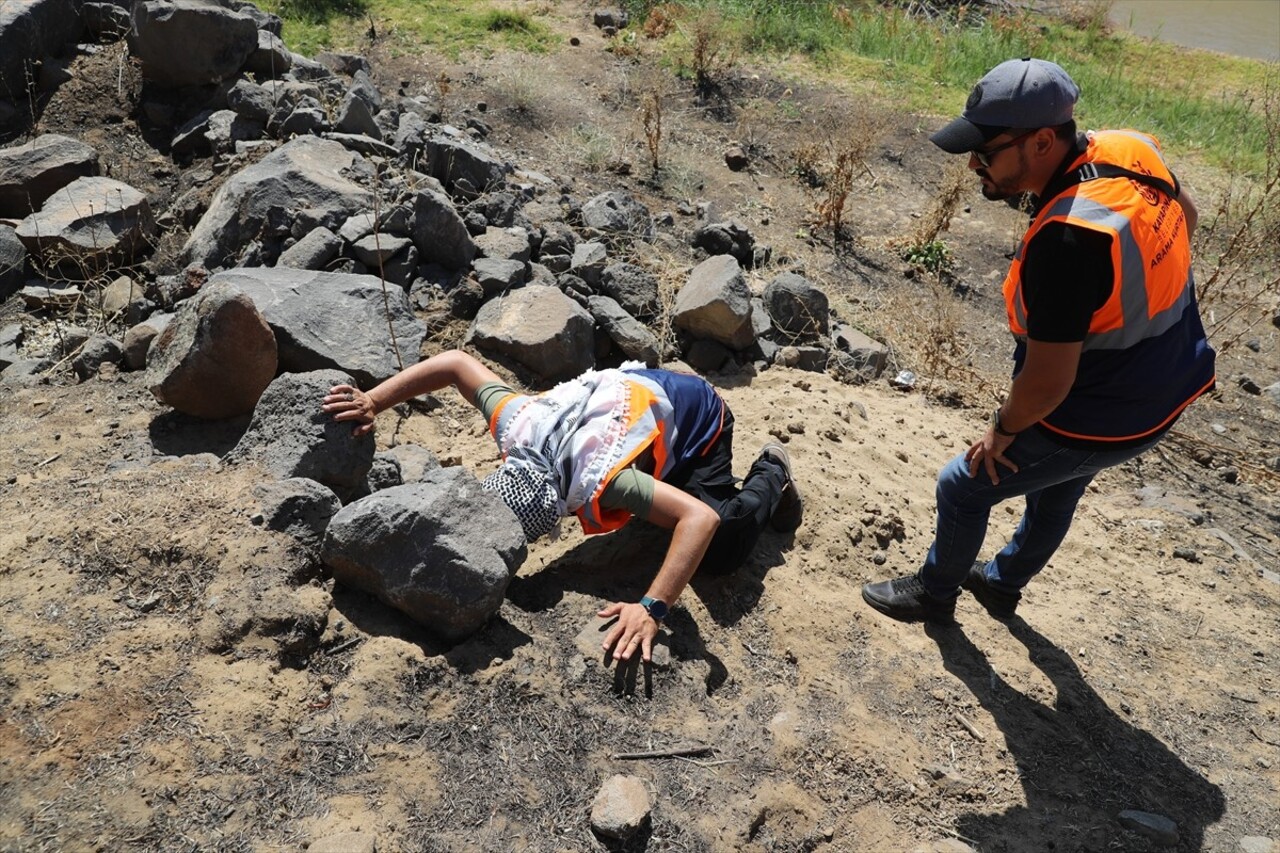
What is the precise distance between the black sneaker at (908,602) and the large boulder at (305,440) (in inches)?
75.5

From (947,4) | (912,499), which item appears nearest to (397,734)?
(912,499)

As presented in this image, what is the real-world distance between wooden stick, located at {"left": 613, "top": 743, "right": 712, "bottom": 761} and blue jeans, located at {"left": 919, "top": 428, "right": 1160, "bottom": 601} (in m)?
1.09

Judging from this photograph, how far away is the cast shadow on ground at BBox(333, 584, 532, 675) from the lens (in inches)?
113

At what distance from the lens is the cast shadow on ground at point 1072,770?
2.79 metres

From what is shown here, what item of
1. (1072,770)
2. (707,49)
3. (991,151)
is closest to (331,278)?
(991,151)

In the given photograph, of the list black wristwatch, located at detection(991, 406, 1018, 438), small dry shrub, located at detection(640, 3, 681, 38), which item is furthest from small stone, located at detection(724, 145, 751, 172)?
black wristwatch, located at detection(991, 406, 1018, 438)

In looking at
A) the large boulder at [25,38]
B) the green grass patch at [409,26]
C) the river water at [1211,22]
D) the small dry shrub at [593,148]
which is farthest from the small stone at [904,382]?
the river water at [1211,22]

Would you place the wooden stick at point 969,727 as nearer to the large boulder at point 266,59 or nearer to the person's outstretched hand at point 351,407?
the person's outstretched hand at point 351,407

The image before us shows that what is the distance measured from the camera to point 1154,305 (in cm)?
A: 249

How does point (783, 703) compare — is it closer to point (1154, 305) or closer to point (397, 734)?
point (397, 734)

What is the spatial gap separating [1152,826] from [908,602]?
1.00m

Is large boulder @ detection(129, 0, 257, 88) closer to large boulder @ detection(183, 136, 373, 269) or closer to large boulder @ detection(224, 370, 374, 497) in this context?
large boulder @ detection(183, 136, 373, 269)

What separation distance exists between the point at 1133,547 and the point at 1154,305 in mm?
2179

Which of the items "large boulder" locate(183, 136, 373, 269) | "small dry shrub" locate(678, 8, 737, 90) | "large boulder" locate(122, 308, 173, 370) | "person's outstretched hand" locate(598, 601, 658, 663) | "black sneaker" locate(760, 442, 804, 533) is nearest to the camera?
"person's outstretched hand" locate(598, 601, 658, 663)
